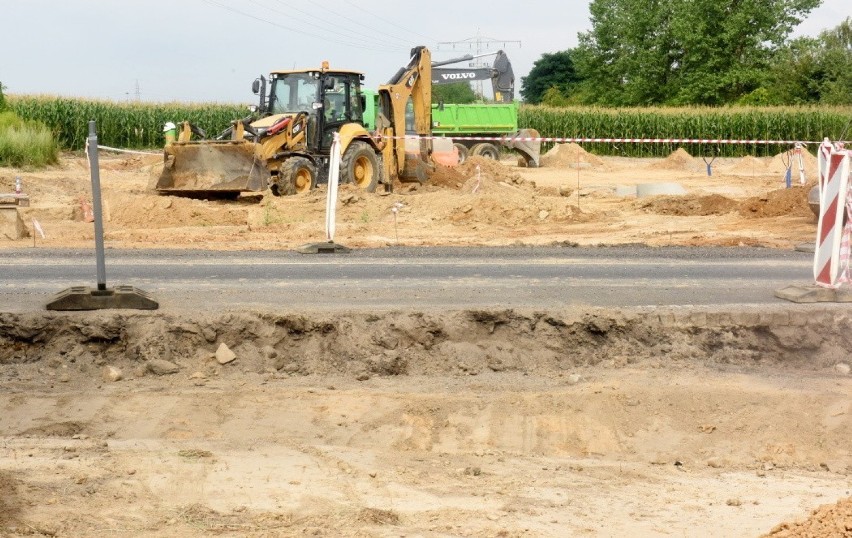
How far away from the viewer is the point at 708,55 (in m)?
73.8

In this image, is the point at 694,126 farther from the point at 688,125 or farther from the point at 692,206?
the point at 692,206

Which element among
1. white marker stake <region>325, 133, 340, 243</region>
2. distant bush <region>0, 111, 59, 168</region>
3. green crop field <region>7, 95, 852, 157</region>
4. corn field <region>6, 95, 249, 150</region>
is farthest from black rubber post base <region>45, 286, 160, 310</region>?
green crop field <region>7, 95, 852, 157</region>

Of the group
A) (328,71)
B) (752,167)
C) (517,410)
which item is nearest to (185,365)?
(517,410)

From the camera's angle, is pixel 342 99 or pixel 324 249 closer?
pixel 324 249

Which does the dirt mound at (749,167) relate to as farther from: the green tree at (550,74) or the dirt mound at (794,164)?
the green tree at (550,74)

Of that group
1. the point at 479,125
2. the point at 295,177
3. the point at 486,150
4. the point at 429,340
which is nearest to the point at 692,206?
the point at 295,177

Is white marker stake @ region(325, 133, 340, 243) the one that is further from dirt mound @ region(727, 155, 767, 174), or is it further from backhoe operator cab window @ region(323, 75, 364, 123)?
dirt mound @ region(727, 155, 767, 174)

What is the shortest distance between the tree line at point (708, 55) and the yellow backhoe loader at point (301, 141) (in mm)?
44922

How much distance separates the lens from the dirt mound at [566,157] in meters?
43.5

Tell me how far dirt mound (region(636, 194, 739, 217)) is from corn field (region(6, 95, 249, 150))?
2523 cm

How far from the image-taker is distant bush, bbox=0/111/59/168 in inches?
1251

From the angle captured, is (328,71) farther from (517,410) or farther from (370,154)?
(517,410)

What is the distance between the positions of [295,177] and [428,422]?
13909mm

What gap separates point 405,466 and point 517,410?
64.4 inches
